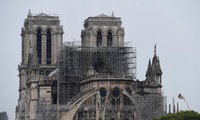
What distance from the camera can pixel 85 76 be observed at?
132 meters

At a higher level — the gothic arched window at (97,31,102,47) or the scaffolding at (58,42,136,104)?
the gothic arched window at (97,31,102,47)

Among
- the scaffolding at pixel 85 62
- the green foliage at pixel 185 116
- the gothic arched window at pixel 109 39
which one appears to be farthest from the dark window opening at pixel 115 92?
the green foliage at pixel 185 116

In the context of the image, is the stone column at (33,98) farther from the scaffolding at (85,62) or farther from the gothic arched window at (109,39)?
the gothic arched window at (109,39)

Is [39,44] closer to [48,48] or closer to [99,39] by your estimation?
[48,48]

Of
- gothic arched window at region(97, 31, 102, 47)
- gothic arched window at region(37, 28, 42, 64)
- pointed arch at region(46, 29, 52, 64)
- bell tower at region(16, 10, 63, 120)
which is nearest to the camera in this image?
gothic arched window at region(97, 31, 102, 47)

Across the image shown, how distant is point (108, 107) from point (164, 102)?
7.25 metres

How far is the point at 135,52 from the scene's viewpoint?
137 m

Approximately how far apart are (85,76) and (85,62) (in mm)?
4183

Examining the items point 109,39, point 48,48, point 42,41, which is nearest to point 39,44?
point 42,41

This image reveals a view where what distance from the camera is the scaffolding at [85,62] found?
441 ft

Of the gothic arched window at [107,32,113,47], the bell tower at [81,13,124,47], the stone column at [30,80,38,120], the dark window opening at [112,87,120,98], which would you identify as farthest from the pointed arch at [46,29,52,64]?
the dark window opening at [112,87,120,98]

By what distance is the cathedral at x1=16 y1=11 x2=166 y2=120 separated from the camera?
128 m

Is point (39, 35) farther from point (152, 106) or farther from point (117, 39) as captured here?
point (152, 106)

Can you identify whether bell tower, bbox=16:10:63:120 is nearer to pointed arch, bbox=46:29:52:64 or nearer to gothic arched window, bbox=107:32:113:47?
pointed arch, bbox=46:29:52:64
